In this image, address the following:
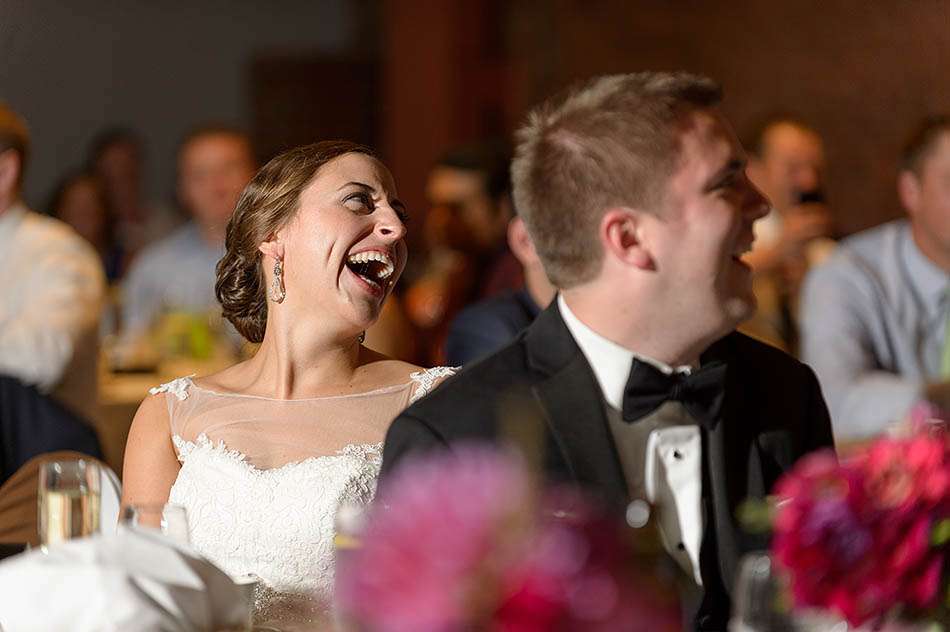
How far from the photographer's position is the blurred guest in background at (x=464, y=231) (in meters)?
5.59

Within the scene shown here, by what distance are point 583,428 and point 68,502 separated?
2.17ft

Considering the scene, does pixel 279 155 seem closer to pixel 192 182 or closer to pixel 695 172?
pixel 695 172

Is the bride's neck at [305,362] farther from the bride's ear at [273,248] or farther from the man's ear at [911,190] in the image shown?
the man's ear at [911,190]

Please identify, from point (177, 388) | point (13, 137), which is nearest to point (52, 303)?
point (13, 137)

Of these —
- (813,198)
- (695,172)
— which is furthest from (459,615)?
(813,198)

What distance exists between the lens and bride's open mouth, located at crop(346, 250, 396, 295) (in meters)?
2.50

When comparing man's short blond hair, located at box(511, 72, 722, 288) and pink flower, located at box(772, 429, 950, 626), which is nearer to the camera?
pink flower, located at box(772, 429, 950, 626)

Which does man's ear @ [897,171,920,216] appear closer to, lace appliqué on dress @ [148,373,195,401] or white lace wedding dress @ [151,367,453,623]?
white lace wedding dress @ [151,367,453,623]

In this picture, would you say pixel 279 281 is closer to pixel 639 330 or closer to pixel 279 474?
pixel 279 474

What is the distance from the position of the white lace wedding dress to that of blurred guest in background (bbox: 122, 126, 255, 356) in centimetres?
355

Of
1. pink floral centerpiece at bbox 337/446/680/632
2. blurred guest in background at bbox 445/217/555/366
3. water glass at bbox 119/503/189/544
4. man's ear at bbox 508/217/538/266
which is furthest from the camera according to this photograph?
blurred guest in background at bbox 445/217/555/366

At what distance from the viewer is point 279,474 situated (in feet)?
8.27

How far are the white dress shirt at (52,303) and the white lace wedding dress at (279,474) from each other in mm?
1956

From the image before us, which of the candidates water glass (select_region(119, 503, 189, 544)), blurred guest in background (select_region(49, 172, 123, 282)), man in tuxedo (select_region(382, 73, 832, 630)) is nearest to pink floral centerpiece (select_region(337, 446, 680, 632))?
water glass (select_region(119, 503, 189, 544))
